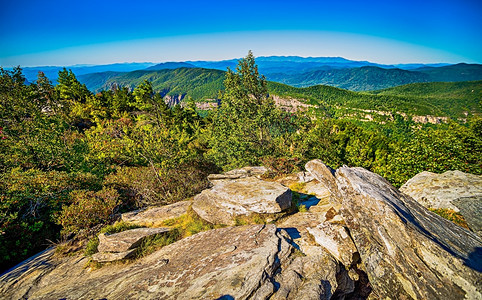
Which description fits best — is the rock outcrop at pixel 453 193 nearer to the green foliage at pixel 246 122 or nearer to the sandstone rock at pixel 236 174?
the sandstone rock at pixel 236 174

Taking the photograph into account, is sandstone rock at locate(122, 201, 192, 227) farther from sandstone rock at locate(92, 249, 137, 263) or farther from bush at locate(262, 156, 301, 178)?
bush at locate(262, 156, 301, 178)

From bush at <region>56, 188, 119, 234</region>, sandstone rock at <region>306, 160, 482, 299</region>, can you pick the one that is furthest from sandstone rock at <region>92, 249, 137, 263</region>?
sandstone rock at <region>306, 160, 482, 299</region>

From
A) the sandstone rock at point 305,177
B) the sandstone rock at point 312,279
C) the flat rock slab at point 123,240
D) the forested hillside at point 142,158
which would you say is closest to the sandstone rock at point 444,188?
the forested hillside at point 142,158

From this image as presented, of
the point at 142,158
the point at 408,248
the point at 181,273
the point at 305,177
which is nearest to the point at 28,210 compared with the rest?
the point at 142,158

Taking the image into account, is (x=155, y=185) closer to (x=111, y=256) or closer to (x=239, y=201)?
(x=111, y=256)

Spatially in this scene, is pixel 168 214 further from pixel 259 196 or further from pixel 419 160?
pixel 419 160

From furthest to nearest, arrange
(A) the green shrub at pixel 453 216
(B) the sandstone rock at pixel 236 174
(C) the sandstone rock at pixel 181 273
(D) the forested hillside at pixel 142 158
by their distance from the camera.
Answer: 1. (B) the sandstone rock at pixel 236 174
2. (D) the forested hillside at pixel 142 158
3. (A) the green shrub at pixel 453 216
4. (C) the sandstone rock at pixel 181 273
